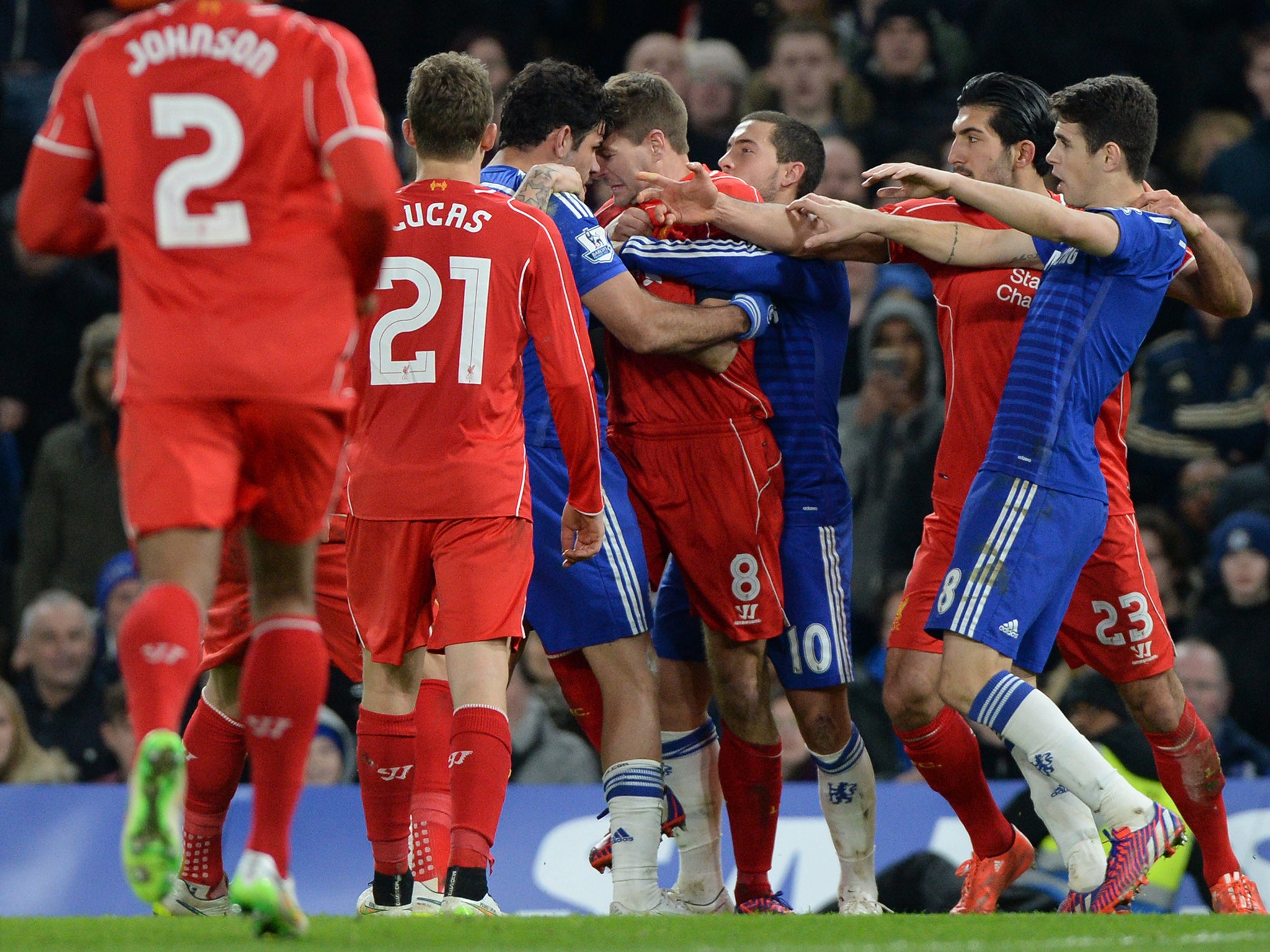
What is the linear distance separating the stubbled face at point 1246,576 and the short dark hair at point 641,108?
12.9ft

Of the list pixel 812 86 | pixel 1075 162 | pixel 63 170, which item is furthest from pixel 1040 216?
pixel 812 86

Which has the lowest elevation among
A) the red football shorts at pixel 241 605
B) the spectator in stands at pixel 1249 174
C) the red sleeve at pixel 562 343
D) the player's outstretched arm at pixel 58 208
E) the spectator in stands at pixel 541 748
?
the spectator in stands at pixel 541 748

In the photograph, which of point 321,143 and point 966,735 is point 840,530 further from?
point 321,143

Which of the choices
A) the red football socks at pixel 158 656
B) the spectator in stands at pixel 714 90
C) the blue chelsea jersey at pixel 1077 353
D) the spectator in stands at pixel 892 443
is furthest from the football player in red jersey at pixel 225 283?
the spectator in stands at pixel 714 90

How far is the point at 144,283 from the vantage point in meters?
3.84

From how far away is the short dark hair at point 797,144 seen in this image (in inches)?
251

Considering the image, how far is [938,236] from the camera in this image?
558cm

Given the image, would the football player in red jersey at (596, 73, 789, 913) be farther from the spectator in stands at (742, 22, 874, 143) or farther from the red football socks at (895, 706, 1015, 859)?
the spectator in stands at (742, 22, 874, 143)

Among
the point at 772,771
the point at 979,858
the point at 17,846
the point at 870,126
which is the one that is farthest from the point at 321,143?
the point at 870,126

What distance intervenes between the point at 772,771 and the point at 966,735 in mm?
701

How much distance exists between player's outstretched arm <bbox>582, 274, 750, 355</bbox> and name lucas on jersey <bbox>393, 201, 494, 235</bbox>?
70 centimetres

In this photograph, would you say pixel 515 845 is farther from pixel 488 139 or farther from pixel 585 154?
pixel 488 139

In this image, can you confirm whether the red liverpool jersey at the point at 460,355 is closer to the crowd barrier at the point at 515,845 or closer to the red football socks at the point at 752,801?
the red football socks at the point at 752,801

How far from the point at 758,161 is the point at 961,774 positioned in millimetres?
2343
